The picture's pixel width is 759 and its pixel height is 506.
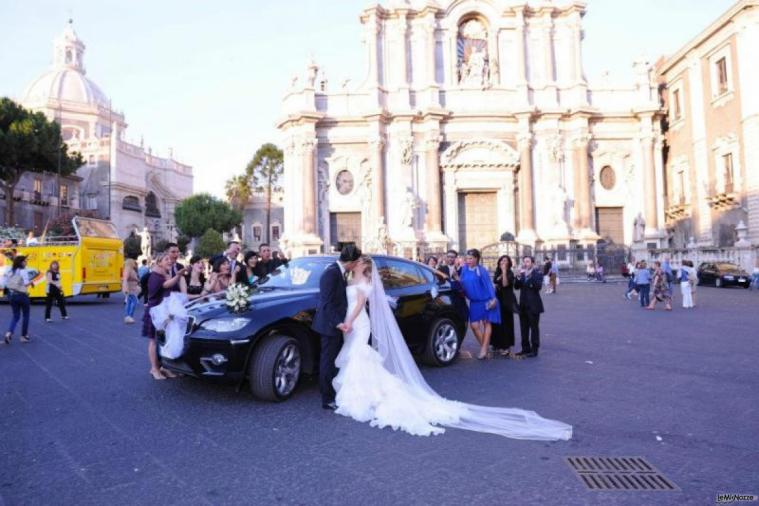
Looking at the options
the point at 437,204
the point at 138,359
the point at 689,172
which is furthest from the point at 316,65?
the point at 138,359

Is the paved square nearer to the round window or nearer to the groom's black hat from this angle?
the groom's black hat

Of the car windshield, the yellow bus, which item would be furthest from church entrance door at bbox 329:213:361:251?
the car windshield

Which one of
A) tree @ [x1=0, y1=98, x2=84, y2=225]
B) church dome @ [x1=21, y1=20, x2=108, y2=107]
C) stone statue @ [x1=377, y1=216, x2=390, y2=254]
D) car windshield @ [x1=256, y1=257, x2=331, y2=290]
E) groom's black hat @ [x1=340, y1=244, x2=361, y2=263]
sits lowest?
car windshield @ [x1=256, y1=257, x2=331, y2=290]

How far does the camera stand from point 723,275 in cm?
2244

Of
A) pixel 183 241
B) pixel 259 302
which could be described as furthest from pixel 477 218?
pixel 183 241

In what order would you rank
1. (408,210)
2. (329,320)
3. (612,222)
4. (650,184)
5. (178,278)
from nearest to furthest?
(329,320)
(178,278)
(408,210)
(650,184)
(612,222)

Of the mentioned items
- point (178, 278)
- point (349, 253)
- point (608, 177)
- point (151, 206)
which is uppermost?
point (151, 206)

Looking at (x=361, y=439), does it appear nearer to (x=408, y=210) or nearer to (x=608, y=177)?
(x=408, y=210)

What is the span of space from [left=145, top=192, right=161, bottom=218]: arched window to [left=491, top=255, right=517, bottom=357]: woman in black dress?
56.6 meters

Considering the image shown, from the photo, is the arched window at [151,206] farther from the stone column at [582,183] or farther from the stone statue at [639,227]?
the stone statue at [639,227]

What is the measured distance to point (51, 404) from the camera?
5332 mm

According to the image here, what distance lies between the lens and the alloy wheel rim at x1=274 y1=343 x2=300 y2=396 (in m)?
5.40

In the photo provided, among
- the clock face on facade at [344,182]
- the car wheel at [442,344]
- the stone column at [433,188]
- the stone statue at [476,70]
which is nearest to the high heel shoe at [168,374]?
the car wheel at [442,344]

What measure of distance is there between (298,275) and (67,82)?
226 ft
